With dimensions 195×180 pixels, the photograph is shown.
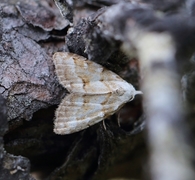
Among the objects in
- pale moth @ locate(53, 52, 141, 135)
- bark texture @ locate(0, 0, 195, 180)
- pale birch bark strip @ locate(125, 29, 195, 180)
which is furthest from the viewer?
pale moth @ locate(53, 52, 141, 135)

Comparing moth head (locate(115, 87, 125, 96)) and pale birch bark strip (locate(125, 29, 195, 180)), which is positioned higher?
pale birch bark strip (locate(125, 29, 195, 180))

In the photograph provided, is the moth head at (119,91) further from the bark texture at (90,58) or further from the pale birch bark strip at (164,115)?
the pale birch bark strip at (164,115)

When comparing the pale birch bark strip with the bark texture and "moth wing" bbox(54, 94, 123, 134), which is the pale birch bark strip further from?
"moth wing" bbox(54, 94, 123, 134)

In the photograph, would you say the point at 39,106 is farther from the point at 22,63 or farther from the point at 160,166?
the point at 160,166

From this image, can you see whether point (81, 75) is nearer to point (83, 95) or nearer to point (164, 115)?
point (83, 95)

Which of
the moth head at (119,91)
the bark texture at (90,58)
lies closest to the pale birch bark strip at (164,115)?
the bark texture at (90,58)

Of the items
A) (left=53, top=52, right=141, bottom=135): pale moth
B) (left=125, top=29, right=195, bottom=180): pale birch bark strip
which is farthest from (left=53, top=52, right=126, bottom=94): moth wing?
(left=125, top=29, right=195, bottom=180): pale birch bark strip

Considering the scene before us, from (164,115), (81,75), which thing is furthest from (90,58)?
(164,115)

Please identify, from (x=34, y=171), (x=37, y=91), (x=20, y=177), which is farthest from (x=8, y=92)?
(x=34, y=171)

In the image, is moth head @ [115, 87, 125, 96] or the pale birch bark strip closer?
the pale birch bark strip
